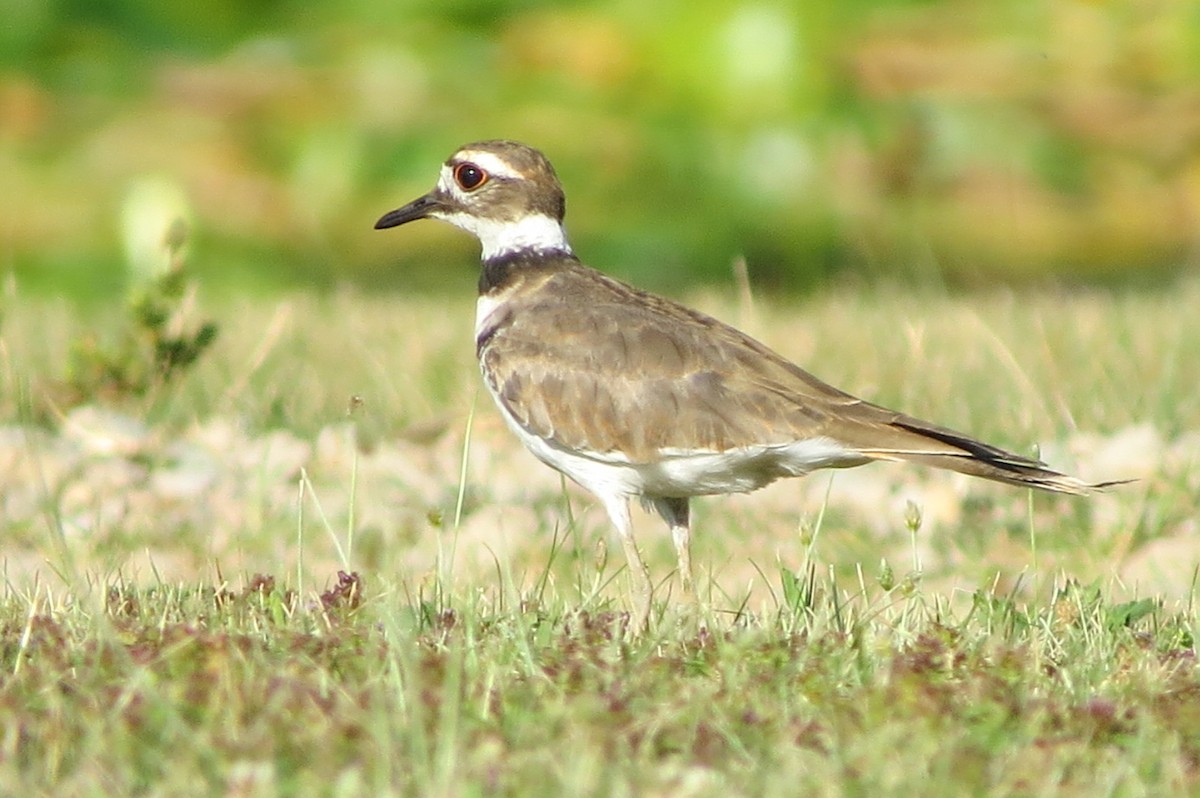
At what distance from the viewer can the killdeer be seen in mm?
4883

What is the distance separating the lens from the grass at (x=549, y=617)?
319cm

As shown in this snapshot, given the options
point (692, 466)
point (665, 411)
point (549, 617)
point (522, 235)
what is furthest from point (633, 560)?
point (522, 235)

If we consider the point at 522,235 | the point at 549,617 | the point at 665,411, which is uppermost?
the point at 522,235

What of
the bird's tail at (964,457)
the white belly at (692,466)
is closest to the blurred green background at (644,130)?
the white belly at (692,466)

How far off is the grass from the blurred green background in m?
5.91

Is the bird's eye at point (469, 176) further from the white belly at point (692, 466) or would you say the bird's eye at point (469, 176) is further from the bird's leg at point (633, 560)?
the bird's leg at point (633, 560)

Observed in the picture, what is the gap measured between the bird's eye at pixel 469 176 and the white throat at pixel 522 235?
3.7 inches

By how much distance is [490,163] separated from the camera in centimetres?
590

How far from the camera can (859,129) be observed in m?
14.3

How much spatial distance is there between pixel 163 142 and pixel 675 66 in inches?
147

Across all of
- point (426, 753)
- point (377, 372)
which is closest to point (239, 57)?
point (377, 372)

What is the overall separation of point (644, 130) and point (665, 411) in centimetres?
912

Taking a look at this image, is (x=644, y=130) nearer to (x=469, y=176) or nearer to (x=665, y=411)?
(x=469, y=176)

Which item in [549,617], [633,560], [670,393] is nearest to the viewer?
[549,617]
